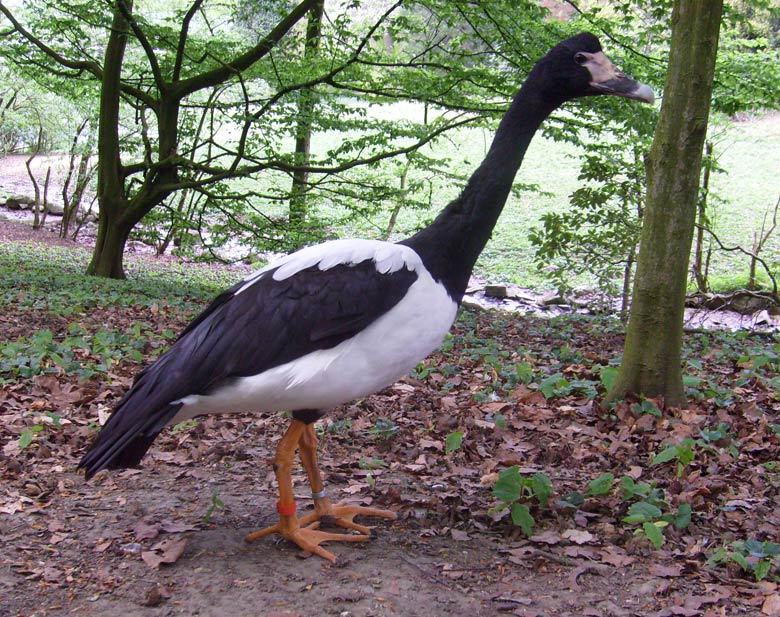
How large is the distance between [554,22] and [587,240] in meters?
3.29

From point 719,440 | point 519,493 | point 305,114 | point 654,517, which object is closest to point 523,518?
point 519,493

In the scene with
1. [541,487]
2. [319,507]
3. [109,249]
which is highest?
[109,249]

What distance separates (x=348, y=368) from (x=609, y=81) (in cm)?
216

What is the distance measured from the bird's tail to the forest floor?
441 mm

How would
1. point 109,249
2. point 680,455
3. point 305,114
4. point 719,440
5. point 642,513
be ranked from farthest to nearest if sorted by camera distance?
point 109,249 → point 305,114 → point 719,440 → point 680,455 → point 642,513

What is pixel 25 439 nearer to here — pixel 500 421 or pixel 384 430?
pixel 384 430

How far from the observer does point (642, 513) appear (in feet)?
12.6

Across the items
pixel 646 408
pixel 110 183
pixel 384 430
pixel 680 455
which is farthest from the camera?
pixel 110 183

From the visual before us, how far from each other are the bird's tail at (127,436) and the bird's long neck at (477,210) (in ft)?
4.80

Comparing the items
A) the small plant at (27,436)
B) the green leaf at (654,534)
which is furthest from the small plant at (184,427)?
the green leaf at (654,534)

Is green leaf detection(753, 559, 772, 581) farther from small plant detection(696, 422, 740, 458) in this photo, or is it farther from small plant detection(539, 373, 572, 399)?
small plant detection(539, 373, 572, 399)

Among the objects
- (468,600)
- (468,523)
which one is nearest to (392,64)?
(468,523)

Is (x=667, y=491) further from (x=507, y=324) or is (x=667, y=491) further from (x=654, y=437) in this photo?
(x=507, y=324)

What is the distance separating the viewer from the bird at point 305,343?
3.55m
